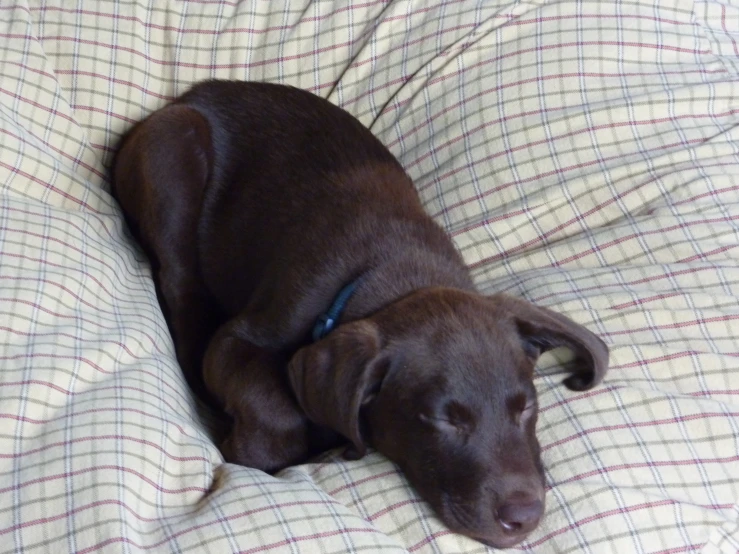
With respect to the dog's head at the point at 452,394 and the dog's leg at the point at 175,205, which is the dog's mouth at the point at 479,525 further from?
the dog's leg at the point at 175,205

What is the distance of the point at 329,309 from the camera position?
170 cm

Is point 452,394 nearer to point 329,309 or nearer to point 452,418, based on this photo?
point 452,418

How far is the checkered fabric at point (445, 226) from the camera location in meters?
1.38

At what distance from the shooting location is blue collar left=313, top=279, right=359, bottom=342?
1.65m

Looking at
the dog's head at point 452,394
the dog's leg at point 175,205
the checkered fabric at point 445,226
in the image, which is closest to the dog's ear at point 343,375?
the dog's head at point 452,394

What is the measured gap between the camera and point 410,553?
54.8 inches

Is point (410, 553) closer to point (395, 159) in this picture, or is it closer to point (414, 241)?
point (414, 241)

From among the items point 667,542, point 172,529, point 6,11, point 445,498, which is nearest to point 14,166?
point 6,11

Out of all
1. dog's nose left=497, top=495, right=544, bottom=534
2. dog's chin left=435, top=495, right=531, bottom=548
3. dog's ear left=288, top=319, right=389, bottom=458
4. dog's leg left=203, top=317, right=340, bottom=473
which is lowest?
dog's leg left=203, top=317, right=340, bottom=473

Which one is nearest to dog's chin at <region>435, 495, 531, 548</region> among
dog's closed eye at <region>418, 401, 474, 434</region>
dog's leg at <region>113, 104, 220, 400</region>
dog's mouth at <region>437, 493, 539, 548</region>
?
dog's mouth at <region>437, 493, 539, 548</region>

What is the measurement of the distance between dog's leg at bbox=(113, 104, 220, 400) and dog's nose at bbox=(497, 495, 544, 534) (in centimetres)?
101

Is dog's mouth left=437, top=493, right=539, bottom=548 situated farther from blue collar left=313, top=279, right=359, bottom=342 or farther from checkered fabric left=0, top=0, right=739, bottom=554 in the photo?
blue collar left=313, top=279, right=359, bottom=342

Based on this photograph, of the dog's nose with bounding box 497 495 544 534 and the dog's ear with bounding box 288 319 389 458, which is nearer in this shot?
the dog's nose with bounding box 497 495 544 534

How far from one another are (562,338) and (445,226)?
65cm
